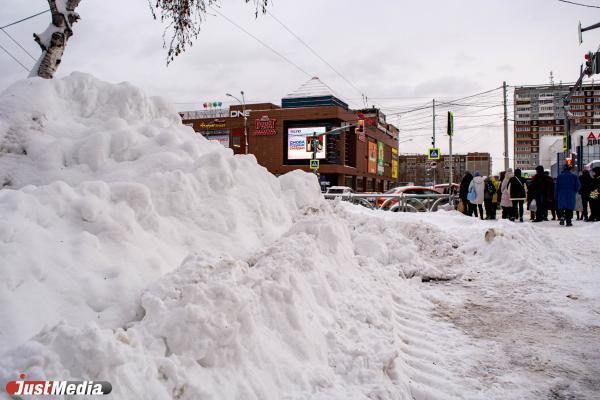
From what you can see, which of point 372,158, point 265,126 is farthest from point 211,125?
point 372,158

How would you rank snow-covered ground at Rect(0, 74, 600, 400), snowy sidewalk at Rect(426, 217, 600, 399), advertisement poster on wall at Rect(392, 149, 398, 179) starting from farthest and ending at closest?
advertisement poster on wall at Rect(392, 149, 398, 179)
snowy sidewalk at Rect(426, 217, 600, 399)
snow-covered ground at Rect(0, 74, 600, 400)

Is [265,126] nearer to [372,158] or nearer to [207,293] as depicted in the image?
[372,158]

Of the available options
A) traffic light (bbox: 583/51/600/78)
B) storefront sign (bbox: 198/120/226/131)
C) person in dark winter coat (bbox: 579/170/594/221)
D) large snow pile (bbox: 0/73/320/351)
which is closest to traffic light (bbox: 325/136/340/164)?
storefront sign (bbox: 198/120/226/131)

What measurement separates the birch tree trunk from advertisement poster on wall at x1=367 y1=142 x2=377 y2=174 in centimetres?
5882

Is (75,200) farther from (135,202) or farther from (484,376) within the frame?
(484,376)

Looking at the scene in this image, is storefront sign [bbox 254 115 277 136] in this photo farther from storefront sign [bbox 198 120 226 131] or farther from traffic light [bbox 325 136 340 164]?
storefront sign [bbox 198 120 226 131]

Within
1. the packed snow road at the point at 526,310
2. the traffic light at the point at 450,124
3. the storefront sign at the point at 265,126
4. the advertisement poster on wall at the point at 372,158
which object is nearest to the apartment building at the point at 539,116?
the advertisement poster on wall at the point at 372,158

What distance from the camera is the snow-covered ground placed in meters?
2.25

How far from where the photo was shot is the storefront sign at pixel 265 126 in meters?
52.5

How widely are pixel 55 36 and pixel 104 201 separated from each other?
14.1 feet

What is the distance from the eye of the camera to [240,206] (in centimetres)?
482

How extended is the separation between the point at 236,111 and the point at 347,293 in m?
56.1

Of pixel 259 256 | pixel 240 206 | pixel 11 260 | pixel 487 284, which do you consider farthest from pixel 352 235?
pixel 11 260

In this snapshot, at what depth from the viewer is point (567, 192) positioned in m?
12.3
